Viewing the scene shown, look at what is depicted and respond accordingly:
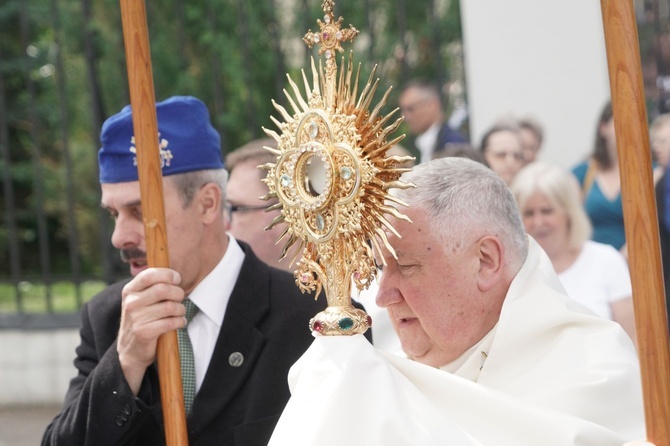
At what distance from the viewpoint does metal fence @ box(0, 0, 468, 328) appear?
6.67 m

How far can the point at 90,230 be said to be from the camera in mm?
11234

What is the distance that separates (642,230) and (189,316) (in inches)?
45.8

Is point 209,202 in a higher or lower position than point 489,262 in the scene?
higher

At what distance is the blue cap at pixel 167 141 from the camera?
276 cm

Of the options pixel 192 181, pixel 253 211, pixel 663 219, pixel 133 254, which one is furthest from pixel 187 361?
pixel 663 219

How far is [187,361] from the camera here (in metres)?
2.62

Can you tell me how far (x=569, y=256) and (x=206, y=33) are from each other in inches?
148

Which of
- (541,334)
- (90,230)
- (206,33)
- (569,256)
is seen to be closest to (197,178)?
(541,334)

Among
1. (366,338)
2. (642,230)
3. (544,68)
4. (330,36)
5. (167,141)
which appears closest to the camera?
(642,230)

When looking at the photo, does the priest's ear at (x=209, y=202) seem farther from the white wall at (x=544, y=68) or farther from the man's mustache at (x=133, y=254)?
the white wall at (x=544, y=68)

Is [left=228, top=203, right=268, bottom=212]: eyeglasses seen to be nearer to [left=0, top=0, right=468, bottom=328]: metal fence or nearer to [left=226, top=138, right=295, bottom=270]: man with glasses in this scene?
[left=226, top=138, right=295, bottom=270]: man with glasses

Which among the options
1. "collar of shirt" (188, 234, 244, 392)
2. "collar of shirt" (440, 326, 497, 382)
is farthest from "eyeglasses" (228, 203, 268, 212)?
"collar of shirt" (440, 326, 497, 382)

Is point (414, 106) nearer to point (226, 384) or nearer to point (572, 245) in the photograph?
point (572, 245)

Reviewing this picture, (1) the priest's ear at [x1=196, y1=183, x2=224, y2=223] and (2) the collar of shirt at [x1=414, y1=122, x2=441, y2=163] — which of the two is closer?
(1) the priest's ear at [x1=196, y1=183, x2=224, y2=223]
